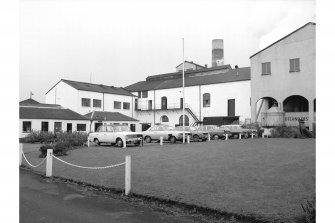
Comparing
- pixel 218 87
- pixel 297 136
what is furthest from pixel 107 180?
pixel 218 87

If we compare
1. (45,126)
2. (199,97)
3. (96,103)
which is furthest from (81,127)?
(199,97)

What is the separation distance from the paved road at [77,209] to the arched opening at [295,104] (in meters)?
34.0

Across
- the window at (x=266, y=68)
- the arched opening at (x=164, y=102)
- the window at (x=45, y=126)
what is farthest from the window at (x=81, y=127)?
the window at (x=266, y=68)

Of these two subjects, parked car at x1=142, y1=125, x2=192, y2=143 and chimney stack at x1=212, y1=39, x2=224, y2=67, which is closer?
parked car at x1=142, y1=125, x2=192, y2=143

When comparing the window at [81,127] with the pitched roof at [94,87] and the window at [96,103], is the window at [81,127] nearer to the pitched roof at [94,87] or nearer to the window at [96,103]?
the window at [96,103]

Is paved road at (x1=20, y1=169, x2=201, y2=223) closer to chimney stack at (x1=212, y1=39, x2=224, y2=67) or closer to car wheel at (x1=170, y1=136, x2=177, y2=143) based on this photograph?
car wheel at (x1=170, y1=136, x2=177, y2=143)

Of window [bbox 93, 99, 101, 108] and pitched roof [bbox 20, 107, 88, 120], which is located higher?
window [bbox 93, 99, 101, 108]

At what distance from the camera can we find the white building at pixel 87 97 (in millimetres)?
46369

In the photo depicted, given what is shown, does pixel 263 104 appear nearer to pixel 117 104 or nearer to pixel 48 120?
pixel 117 104

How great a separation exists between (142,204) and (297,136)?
23.9m

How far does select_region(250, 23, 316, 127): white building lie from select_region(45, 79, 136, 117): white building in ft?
80.1

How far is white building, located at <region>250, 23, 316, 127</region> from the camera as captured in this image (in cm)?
3350

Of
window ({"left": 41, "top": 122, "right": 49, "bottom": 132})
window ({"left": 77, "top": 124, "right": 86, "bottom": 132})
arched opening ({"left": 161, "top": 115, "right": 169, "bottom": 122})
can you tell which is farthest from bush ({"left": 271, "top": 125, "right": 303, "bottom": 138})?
window ({"left": 41, "top": 122, "right": 49, "bottom": 132})

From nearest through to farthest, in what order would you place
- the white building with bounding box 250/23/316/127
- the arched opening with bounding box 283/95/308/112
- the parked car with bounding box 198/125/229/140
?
the parked car with bounding box 198/125/229/140
the white building with bounding box 250/23/316/127
the arched opening with bounding box 283/95/308/112
